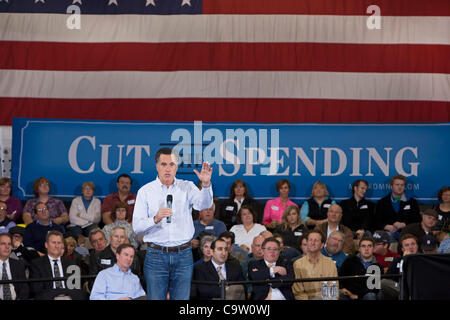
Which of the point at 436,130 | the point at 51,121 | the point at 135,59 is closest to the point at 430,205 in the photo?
the point at 436,130

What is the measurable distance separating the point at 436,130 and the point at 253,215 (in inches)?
110

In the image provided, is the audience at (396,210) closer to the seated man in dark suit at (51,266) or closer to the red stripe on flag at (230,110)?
the red stripe on flag at (230,110)

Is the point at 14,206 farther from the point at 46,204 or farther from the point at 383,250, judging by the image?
the point at 383,250

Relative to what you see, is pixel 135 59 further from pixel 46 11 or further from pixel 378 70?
pixel 378 70

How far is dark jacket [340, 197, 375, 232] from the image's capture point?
9.09 metres

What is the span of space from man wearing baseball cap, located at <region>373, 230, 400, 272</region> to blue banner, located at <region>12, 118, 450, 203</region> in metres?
1.39

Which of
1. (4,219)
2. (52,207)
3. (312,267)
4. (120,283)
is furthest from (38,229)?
(312,267)

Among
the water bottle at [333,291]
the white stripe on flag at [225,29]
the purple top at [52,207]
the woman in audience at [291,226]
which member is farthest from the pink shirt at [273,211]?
the purple top at [52,207]

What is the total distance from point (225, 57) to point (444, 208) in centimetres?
355

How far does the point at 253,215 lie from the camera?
8.56 m

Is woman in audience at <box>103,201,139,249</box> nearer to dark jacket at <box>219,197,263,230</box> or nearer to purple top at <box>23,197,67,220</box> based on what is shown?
purple top at <box>23,197,67,220</box>

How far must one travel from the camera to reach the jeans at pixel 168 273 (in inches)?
211

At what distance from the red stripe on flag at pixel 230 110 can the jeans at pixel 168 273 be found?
4.77m
